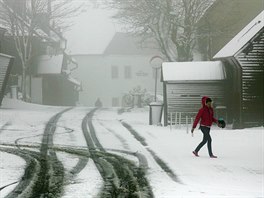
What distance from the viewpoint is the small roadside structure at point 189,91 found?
26.0 m

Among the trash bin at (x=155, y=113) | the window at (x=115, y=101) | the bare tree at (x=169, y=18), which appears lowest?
the trash bin at (x=155, y=113)

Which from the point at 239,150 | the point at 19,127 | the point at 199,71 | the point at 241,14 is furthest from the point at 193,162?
the point at 241,14

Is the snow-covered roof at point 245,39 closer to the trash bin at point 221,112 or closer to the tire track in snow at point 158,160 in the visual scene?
the trash bin at point 221,112

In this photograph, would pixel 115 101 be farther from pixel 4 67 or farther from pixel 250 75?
pixel 250 75

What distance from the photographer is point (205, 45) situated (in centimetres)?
4028

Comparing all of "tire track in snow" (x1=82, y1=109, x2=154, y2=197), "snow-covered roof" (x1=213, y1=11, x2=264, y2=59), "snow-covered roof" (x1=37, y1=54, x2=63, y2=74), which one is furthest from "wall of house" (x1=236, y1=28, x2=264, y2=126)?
"snow-covered roof" (x1=37, y1=54, x2=63, y2=74)

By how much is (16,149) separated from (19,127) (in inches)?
256

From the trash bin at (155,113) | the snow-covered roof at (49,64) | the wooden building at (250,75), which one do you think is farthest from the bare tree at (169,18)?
the snow-covered roof at (49,64)

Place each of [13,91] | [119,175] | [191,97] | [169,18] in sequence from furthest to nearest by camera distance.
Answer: [13,91]
[169,18]
[191,97]
[119,175]

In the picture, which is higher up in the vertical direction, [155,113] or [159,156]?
[155,113]

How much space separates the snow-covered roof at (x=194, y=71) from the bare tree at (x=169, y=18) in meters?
7.38

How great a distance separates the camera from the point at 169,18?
112ft

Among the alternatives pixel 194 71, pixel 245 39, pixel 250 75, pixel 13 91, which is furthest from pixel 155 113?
pixel 13 91

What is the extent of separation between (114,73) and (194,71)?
37679mm
